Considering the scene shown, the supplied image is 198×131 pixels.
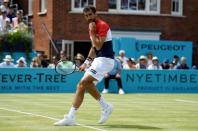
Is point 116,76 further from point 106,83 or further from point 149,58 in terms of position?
point 149,58

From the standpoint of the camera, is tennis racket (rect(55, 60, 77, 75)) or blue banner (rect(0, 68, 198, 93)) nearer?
tennis racket (rect(55, 60, 77, 75))

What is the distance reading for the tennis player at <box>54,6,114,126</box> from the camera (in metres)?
12.1

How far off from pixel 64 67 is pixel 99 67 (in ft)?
5.19

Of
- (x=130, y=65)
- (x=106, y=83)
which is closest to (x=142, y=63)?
(x=130, y=65)

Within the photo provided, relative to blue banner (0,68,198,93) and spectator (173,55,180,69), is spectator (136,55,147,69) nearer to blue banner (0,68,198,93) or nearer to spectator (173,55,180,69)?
blue banner (0,68,198,93)

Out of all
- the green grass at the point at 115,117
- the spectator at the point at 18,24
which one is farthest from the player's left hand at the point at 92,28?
the spectator at the point at 18,24

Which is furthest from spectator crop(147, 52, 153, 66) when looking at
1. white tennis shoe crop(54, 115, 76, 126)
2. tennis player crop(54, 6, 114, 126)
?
white tennis shoe crop(54, 115, 76, 126)

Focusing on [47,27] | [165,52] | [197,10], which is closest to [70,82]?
[165,52]

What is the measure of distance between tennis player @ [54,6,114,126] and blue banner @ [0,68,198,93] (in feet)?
39.8

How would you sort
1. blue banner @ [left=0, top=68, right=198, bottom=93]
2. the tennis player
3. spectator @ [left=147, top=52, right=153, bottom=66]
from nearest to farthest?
the tennis player, blue banner @ [left=0, top=68, right=198, bottom=93], spectator @ [left=147, top=52, right=153, bottom=66]

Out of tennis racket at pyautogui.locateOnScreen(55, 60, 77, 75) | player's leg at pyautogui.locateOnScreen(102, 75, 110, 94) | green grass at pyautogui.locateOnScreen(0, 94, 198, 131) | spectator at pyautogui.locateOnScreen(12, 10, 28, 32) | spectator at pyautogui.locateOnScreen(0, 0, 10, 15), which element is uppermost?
spectator at pyautogui.locateOnScreen(0, 0, 10, 15)

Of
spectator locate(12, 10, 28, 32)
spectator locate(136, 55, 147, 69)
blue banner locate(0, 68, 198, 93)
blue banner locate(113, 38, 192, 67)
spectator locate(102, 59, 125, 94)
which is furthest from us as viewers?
spectator locate(12, 10, 28, 32)

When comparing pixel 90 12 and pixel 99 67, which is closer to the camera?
pixel 90 12

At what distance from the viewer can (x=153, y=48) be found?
31.1 metres
